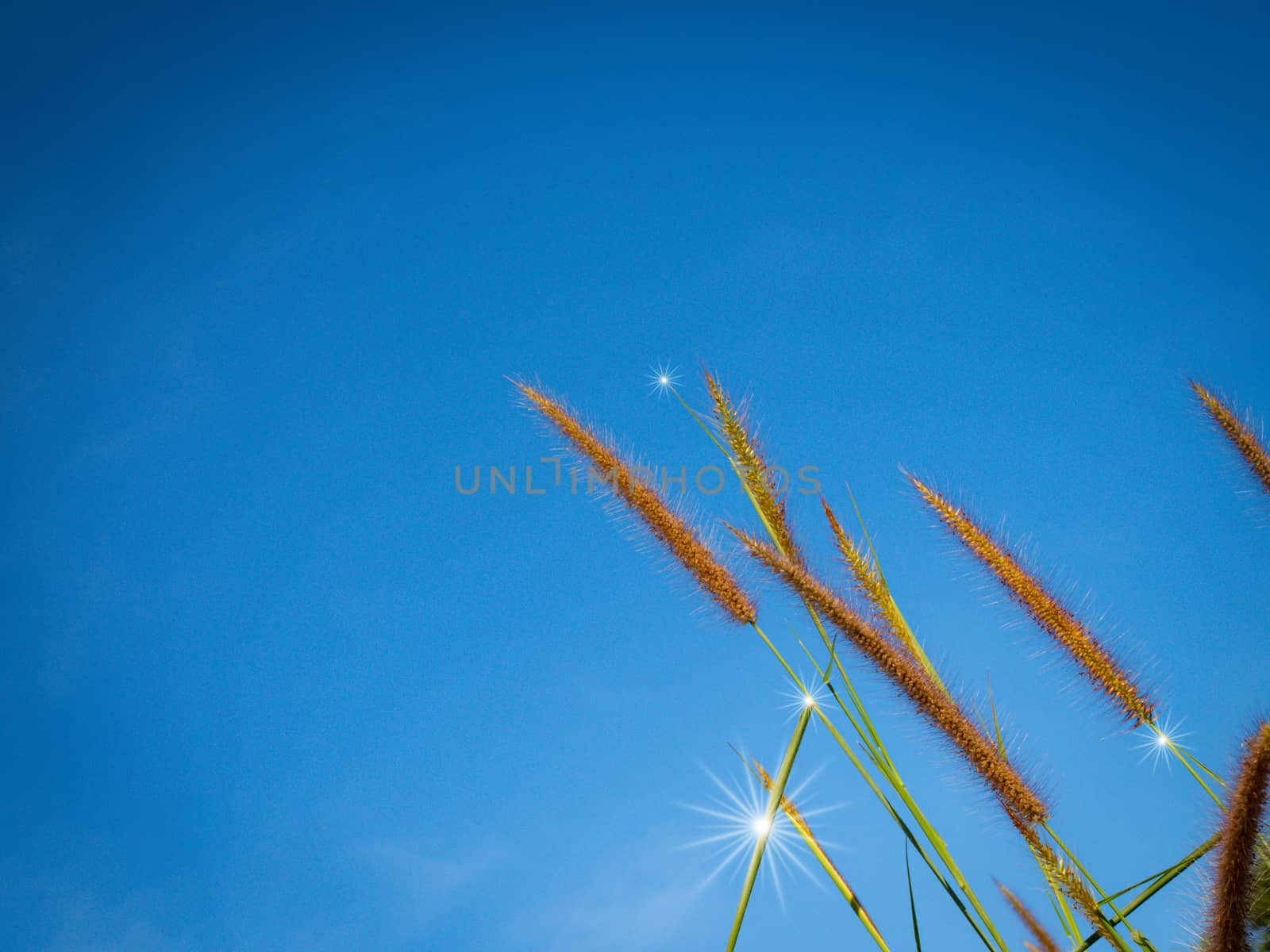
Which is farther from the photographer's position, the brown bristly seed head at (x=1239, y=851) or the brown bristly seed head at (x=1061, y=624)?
the brown bristly seed head at (x=1061, y=624)

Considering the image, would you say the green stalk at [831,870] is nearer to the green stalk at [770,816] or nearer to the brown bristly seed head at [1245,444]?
the green stalk at [770,816]

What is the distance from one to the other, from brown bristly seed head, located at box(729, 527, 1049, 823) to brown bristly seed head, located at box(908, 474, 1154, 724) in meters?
0.58

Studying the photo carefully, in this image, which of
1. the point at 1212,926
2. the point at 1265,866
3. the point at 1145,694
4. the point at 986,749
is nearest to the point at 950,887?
the point at 986,749

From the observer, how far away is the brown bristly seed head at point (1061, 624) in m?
2.00

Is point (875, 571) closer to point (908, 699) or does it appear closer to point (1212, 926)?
point (908, 699)

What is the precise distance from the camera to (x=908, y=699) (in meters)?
1.57

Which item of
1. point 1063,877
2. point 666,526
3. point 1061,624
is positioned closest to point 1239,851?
point 1063,877

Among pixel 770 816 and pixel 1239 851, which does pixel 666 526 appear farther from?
pixel 1239 851

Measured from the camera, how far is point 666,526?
2.24m

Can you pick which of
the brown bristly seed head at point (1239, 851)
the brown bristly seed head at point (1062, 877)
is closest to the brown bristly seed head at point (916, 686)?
the brown bristly seed head at point (1062, 877)

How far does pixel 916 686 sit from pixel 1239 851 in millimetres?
547

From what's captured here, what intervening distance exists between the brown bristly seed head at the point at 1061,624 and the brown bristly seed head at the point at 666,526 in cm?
65

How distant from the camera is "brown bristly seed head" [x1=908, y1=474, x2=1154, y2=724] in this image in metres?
2.00

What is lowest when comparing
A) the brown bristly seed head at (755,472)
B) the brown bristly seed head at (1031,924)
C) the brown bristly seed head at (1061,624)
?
the brown bristly seed head at (1031,924)
